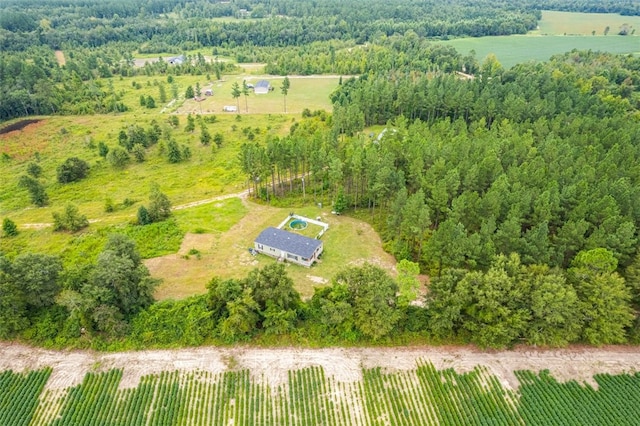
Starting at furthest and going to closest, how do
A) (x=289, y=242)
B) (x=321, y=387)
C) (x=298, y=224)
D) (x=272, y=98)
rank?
(x=272, y=98) < (x=298, y=224) < (x=289, y=242) < (x=321, y=387)

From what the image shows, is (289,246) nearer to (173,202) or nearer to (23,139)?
(173,202)

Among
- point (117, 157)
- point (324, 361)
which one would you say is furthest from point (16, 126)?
point (324, 361)

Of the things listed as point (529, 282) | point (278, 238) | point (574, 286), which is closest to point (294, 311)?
point (278, 238)

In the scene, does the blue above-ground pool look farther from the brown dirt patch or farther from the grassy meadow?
the brown dirt patch

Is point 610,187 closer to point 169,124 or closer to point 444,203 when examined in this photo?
point 444,203

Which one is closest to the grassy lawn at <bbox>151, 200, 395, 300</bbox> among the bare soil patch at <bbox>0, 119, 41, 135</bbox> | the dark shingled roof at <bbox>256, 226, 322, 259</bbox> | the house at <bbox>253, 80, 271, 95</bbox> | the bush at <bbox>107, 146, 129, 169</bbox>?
the dark shingled roof at <bbox>256, 226, 322, 259</bbox>
